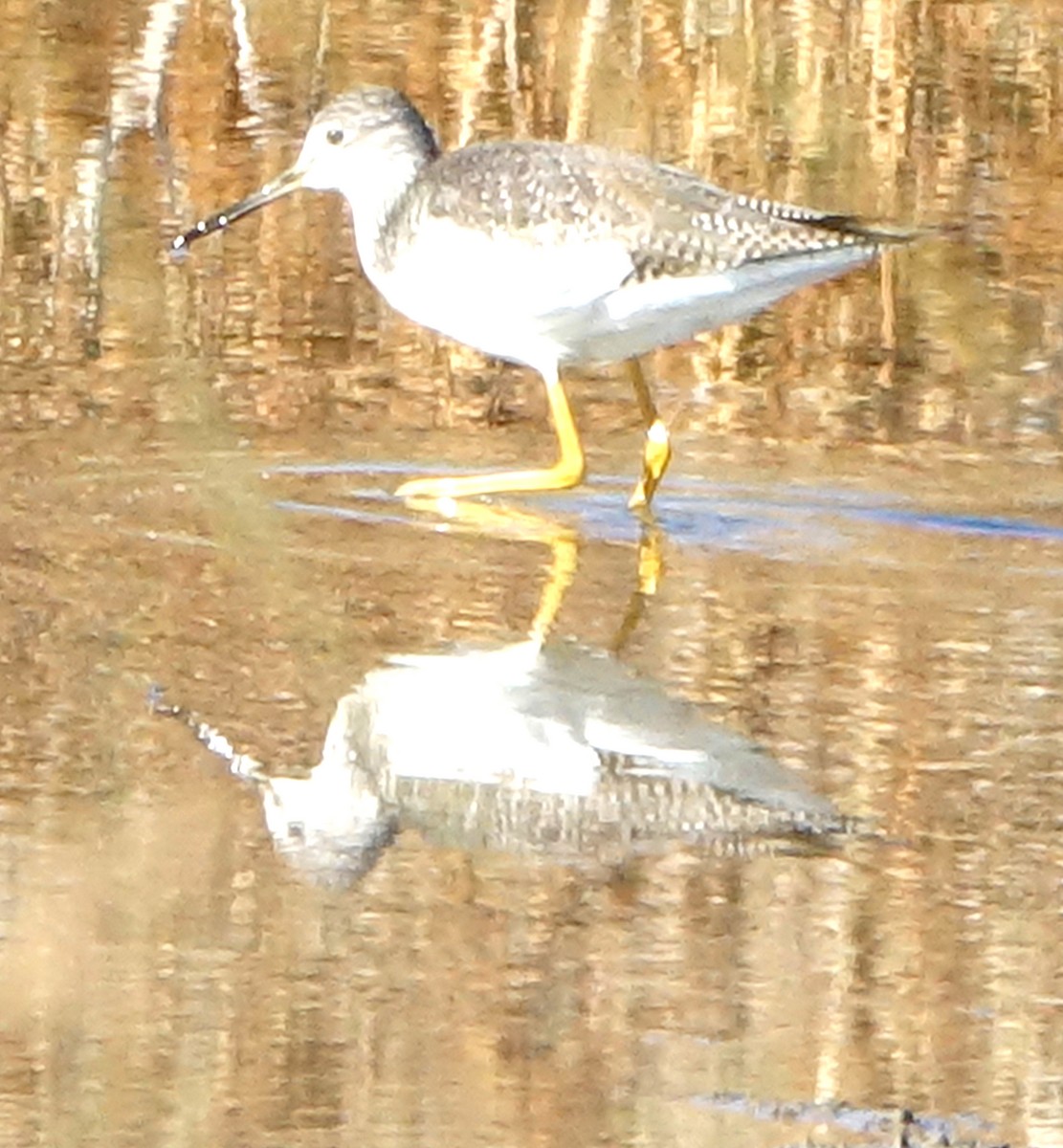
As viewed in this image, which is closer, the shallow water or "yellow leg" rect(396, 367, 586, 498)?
the shallow water

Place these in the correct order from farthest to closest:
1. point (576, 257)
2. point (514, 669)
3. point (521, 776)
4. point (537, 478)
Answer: point (537, 478)
point (576, 257)
point (514, 669)
point (521, 776)

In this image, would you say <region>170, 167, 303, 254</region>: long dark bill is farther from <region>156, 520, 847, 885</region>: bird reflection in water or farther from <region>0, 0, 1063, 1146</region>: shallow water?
<region>156, 520, 847, 885</region>: bird reflection in water

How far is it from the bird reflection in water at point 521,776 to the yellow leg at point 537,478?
4.25ft

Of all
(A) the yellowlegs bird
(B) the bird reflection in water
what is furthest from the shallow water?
(A) the yellowlegs bird

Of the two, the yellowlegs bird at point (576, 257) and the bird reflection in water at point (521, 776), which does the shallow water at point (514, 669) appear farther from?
the yellowlegs bird at point (576, 257)

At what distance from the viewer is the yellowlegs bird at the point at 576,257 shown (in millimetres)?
7445

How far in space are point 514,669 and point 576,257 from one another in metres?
1.44

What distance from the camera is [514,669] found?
21.0 feet

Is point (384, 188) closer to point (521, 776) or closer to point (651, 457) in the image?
point (651, 457)

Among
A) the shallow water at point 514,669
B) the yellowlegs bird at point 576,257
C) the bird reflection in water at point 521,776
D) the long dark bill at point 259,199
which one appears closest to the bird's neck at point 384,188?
the yellowlegs bird at point 576,257

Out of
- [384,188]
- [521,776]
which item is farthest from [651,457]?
[521,776]

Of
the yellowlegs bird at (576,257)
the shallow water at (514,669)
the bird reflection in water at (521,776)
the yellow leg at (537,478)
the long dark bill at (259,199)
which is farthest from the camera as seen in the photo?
the long dark bill at (259,199)

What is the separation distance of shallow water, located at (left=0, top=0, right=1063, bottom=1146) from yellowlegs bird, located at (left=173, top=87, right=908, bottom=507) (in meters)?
0.42

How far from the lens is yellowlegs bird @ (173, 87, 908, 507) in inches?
293
